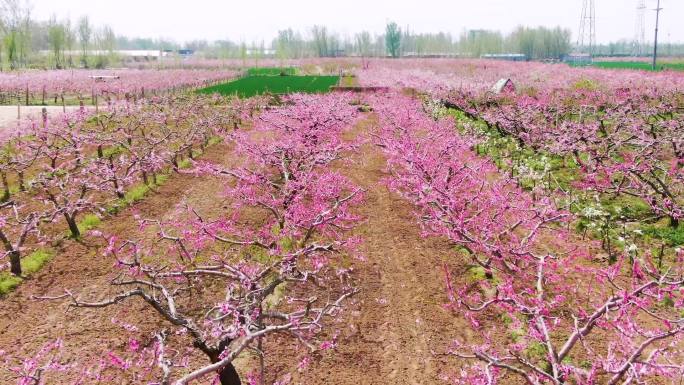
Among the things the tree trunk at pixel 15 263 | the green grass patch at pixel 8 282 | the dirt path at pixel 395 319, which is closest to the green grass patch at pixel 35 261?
the tree trunk at pixel 15 263

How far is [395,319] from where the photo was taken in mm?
8477

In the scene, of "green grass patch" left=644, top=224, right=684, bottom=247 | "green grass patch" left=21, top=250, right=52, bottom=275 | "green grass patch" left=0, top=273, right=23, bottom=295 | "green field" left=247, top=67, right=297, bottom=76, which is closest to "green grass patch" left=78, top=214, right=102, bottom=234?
"green grass patch" left=21, top=250, right=52, bottom=275

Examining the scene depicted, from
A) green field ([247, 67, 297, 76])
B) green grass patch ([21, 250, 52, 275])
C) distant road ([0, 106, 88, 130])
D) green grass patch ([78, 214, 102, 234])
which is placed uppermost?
green field ([247, 67, 297, 76])

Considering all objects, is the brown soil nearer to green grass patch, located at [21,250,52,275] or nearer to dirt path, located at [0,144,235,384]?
dirt path, located at [0,144,235,384]

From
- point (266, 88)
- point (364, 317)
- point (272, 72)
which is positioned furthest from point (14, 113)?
point (272, 72)

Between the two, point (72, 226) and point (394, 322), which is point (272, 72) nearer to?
point (72, 226)

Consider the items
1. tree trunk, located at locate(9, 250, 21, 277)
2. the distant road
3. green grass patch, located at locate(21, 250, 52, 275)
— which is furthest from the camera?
the distant road

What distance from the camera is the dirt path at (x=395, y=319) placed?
7.15 metres

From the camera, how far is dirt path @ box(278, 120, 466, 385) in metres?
7.15

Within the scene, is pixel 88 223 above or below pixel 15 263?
above

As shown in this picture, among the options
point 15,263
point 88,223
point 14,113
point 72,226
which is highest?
point 14,113

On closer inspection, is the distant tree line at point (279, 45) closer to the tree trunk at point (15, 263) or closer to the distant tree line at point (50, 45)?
the distant tree line at point (50, 45)

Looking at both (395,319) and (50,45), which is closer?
(395,319)

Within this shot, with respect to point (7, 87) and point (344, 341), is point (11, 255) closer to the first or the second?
point (344, 341)
